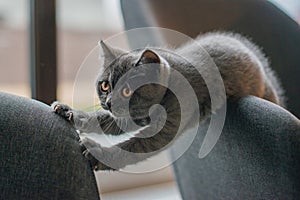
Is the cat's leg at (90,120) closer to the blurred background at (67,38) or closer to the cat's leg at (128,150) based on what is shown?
the cat's leg at (128,150)

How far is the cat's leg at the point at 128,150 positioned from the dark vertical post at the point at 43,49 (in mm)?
647

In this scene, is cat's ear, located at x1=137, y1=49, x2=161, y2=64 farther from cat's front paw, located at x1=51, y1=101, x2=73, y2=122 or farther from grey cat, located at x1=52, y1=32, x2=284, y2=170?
cat's front paw, located at x1=51, y1=101, x2=73, y2=122

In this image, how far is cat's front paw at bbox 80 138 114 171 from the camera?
752mm

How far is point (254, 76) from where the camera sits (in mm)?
1053

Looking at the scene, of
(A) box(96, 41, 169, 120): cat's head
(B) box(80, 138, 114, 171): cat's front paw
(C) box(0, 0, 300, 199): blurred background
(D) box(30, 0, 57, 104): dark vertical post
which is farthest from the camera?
(C) box(0, 0, 300, 199): blurred background

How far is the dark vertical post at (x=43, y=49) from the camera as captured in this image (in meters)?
1.37

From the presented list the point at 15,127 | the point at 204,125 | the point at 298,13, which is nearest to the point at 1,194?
the point at 15,127

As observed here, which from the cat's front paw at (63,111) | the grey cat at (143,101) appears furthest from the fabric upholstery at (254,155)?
the cat's front paw at (63,111)

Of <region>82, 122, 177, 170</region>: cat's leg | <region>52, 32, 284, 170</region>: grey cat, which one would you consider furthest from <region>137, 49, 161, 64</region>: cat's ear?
<region>82, 122, 177, 170</region>: cat's leg

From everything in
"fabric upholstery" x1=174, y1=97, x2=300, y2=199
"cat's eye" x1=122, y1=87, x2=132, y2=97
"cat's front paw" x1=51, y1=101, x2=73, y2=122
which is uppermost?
"cat's eye" x1=122, y1=87, x2=132, y2=97

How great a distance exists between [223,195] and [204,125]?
17 centimetres

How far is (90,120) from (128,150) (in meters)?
0.10

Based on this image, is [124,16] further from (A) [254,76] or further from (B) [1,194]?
(B) [1,194]

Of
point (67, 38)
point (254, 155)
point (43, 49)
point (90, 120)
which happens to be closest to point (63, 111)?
point (90, 120)
